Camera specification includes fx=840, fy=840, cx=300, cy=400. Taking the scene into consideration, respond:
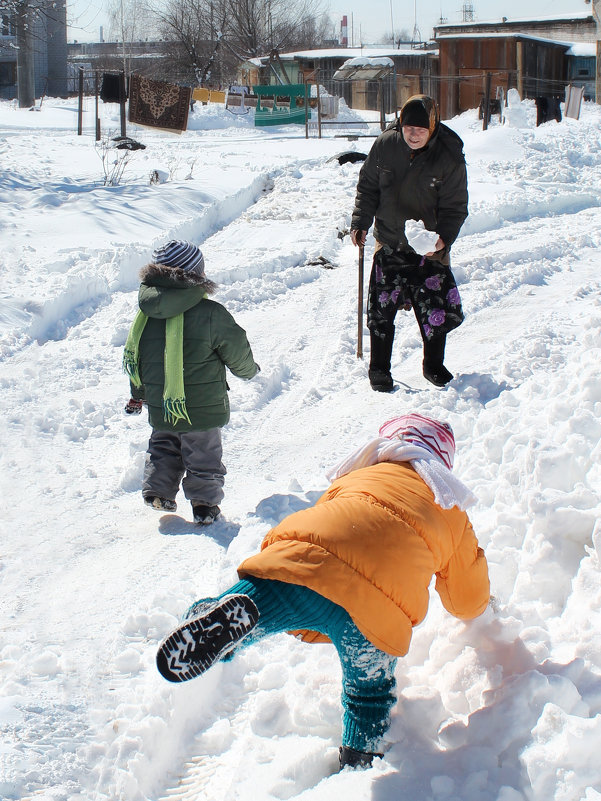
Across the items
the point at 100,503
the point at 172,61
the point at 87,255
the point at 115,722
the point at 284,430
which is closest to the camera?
the point at 115,722

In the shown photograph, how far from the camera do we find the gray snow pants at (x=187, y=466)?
3980 mm

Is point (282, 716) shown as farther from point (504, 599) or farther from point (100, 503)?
point (100, 503)

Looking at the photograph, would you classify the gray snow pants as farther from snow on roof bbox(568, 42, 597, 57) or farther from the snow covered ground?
snow on roof bbox(568, 42, 597, 57)

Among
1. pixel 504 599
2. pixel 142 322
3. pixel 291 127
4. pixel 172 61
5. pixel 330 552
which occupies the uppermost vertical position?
pixel 172 61

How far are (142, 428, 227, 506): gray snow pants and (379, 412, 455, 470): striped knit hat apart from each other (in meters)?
1.48

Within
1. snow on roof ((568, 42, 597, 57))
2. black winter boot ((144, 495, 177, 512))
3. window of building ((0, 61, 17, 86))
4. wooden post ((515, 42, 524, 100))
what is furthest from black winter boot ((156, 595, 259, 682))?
window of building ((0, 61, 17, 86))

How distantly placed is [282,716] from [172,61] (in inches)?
1714

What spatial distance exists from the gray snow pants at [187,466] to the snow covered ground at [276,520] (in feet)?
0.54

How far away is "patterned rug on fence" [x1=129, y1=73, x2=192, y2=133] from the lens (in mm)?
18031

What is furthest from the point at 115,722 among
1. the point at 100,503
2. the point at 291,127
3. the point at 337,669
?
the point at 291,127

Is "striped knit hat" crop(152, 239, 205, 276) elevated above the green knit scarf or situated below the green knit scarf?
above

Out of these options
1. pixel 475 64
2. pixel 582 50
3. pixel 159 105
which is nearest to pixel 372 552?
pixel 159 105

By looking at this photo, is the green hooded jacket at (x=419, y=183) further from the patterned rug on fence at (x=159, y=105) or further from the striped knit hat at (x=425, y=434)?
the patterned rug on fence at (x=159, y=105)

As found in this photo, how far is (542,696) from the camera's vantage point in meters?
2.20
